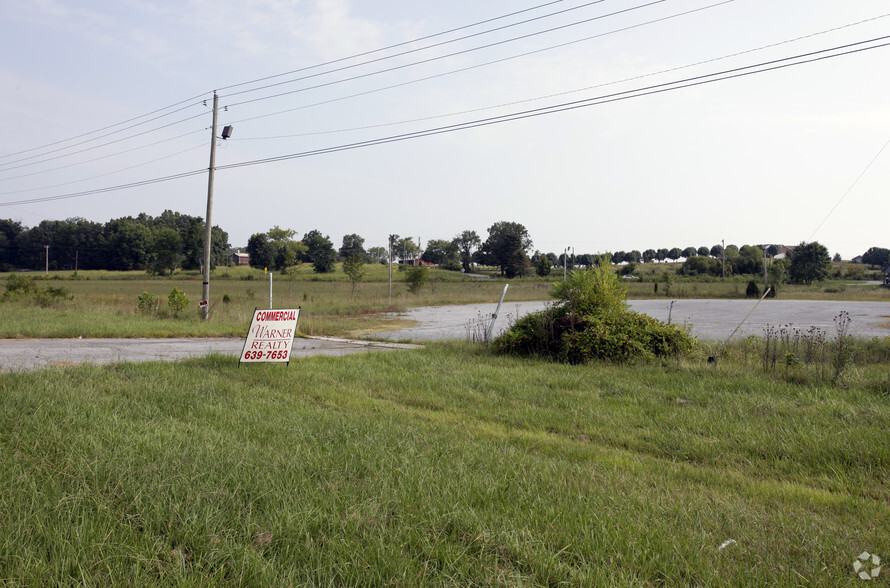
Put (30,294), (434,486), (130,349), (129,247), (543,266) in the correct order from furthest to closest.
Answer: (129,247) < (543,266) < (30,294) < (130,349) < (434,486)

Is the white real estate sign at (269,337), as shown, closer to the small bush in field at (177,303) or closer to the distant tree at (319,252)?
the small bush in field at (177,303)

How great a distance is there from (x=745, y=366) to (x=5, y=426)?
10.6m

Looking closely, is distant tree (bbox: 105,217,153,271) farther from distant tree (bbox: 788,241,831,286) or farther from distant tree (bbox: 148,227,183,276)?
distant tree (bbox: 788,241,831,286)

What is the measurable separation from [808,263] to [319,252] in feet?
297

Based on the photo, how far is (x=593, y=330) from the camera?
1134cm

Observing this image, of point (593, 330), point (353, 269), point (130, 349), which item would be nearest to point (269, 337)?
point (130, 349)

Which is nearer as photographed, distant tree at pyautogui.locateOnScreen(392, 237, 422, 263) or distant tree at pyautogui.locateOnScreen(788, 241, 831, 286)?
distant tree at pyautogui.locateOnScreen(788, 241, 831, 286)

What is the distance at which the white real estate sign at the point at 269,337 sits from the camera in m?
9.98

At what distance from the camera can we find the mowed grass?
2938 millimetres

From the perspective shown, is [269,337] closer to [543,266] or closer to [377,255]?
[543,266]

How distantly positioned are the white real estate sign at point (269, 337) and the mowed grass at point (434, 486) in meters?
1.86

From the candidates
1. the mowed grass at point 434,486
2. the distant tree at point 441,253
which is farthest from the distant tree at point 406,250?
the mowed grass at point 434,486

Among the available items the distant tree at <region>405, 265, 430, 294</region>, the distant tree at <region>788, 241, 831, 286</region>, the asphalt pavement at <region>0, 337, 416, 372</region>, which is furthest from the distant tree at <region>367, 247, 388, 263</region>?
the asphalt pavement at <region>0, 337, 416, 372</region>

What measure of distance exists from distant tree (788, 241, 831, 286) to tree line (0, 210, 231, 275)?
105402 mm
